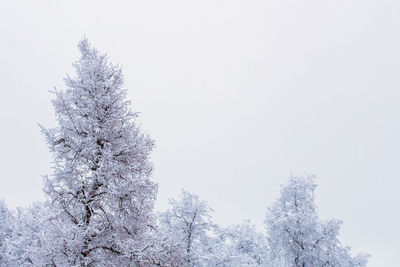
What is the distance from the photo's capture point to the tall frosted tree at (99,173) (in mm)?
10867

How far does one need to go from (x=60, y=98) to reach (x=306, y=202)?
1949 cm

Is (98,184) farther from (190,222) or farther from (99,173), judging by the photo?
(190,222)

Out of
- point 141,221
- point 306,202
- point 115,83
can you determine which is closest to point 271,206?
point 306,202

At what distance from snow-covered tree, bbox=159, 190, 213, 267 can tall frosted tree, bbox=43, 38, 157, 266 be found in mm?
12964

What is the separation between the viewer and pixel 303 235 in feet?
76.2

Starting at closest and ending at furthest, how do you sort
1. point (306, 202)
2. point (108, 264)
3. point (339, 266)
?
point (108, 264)
point (339, 266)
point (306, 202)

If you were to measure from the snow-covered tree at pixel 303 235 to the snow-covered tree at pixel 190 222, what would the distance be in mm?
4876

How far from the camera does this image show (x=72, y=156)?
460 inches

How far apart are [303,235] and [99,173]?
679 inches

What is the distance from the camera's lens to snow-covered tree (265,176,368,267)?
2264 cm

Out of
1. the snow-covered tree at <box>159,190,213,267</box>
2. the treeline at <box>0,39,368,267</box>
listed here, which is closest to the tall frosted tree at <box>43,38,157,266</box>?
the treeline at <box>0,39,368,267</box>

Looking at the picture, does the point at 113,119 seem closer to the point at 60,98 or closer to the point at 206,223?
the point at 60,98

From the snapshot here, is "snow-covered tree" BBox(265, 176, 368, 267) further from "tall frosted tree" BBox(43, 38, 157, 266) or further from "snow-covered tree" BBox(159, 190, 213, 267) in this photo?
"tall frosted tree" BBox(43, 38, 157, 266)

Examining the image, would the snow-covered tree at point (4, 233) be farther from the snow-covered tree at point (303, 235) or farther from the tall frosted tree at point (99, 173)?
the tall frosted tree at point (99, 173)
